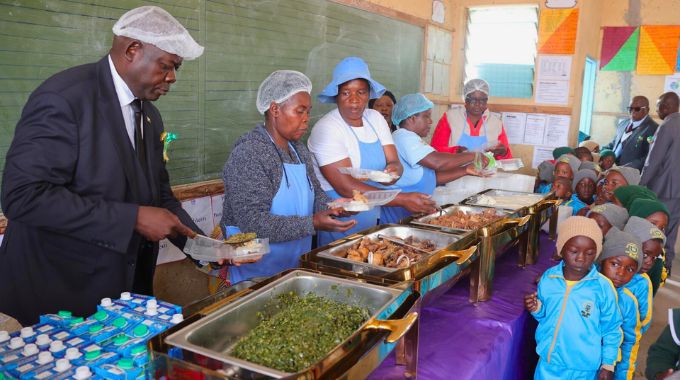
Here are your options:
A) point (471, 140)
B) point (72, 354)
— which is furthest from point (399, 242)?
point (471, 140)

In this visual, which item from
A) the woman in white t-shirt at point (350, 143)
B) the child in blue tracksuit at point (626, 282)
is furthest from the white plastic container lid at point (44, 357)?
the child in blue tracksuit at point (626, 282)

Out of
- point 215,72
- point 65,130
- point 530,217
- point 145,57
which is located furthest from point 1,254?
point 530,217

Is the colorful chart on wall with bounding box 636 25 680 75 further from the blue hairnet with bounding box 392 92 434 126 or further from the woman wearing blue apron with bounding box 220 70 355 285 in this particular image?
the woman wearing blue apron with bounding box 220 70 355 285

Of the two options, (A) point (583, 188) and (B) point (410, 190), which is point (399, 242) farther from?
(A) point (583, 188)

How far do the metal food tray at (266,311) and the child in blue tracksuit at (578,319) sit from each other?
3.08ft

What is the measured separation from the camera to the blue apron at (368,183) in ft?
8.72

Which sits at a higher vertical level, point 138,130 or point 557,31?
point 557,31

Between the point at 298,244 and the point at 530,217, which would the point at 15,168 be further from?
the point at 530,217

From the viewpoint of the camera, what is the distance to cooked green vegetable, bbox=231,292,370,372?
1.03 m

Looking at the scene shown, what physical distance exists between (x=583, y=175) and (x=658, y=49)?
3.33 m

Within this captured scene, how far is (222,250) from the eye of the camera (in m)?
1.55

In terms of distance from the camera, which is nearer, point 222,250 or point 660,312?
point 222,250

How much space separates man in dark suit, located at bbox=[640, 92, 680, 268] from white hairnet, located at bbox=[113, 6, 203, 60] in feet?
16.4

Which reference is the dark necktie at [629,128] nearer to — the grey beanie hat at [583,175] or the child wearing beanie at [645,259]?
the grey beanie hat at [583,175]
